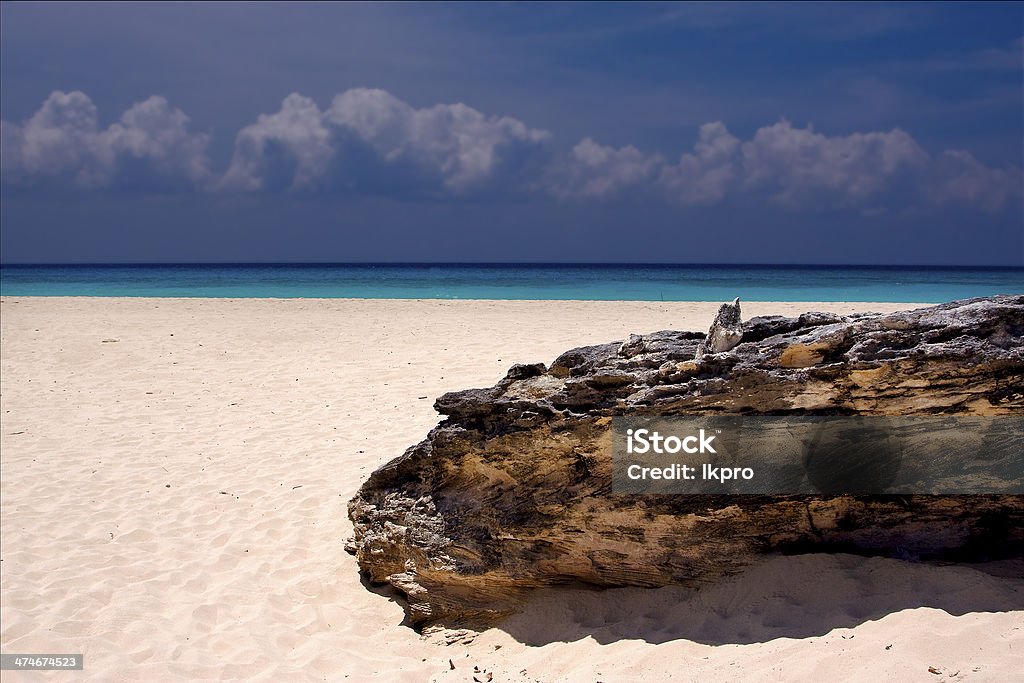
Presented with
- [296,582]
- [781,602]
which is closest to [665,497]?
[781,602]

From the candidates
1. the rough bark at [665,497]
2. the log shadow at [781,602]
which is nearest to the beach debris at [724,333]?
the rough bark at [665,497]

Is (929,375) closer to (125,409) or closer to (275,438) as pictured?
(275,438)

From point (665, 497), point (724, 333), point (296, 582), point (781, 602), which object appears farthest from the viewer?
point (296, 582)

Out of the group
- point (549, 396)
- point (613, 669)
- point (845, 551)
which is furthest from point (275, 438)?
point (845, 551)

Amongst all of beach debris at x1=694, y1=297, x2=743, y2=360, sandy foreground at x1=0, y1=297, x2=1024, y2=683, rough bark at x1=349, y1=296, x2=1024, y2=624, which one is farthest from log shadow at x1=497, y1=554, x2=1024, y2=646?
beach debris at x1=694, y1=297, x2=743, y2=360

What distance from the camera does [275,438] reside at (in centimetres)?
879

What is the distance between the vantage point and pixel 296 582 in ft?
18.1

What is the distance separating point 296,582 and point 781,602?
3.67 metres

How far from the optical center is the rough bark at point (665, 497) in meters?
3.89

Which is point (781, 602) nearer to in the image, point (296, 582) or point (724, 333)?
point (724, 333)

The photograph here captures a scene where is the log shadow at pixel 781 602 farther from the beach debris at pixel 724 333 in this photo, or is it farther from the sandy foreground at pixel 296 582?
the beach debris at pixel 724 333

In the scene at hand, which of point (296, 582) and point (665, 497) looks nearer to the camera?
point (665, 497)

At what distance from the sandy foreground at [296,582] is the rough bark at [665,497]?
213 mm

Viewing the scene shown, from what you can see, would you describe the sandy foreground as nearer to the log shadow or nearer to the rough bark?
the log shadow
